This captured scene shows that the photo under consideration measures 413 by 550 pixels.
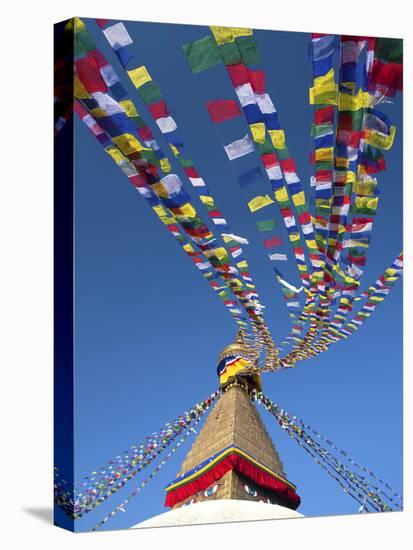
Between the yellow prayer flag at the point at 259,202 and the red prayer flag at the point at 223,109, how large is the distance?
3.33ft

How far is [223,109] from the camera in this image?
11844 millimetres

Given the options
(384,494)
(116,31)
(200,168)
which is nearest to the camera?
(116,31)

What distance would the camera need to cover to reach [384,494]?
531 inches

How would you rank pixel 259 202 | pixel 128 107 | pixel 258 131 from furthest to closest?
1. pixel 259 202
2. pixel 258 131
3. pixel 128 107

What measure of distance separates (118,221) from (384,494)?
425cm

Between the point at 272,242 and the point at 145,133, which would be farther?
the point at 272,242

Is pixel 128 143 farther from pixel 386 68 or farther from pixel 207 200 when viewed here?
pixel 386 68

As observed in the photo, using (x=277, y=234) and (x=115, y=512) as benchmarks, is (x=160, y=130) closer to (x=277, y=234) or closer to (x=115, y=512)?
(x=277, y=234)

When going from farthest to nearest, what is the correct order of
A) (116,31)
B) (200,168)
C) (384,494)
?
(384,494) → (200,168) → (116,31)

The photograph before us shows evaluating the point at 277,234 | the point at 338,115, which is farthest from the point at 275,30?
the point at 277,234

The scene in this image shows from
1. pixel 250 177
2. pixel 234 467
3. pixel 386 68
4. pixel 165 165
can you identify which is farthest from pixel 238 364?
pixel 386 68

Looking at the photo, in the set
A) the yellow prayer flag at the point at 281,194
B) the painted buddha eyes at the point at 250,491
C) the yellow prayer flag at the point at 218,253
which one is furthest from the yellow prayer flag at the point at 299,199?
the painted buddha eyes at the point at 250,491

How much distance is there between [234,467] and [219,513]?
0.62m

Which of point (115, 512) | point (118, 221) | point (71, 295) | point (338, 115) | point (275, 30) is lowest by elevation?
point (115, 512)
